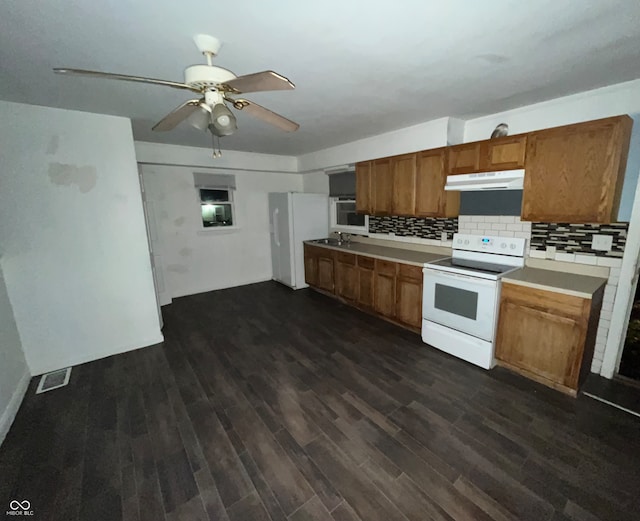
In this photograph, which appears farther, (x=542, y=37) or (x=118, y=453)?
(x=118, y=453)

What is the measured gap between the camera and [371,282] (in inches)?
148

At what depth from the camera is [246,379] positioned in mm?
2553

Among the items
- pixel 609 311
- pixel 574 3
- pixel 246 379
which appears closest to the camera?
pixel 574 3

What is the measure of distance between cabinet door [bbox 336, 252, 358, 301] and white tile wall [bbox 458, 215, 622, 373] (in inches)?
60.4

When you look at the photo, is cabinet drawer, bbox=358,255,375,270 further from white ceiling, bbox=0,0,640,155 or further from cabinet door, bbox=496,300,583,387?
white ceiling, bbox=0,0,640,155

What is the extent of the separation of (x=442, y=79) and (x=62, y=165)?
11.0 feet

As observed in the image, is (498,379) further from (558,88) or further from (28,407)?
(28,407)

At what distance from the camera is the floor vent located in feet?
8.14

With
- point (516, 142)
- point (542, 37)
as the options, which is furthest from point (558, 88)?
point (542, 37)

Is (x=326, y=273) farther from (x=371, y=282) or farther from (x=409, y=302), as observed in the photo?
(x=409, y=302)

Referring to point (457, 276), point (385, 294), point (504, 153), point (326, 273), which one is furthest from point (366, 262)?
point (504, 153)

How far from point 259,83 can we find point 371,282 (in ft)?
9.46

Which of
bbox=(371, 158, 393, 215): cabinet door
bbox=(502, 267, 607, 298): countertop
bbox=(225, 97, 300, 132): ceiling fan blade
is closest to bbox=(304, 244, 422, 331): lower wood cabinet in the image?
bbox=(371, 158, 393, 215): cabinet door

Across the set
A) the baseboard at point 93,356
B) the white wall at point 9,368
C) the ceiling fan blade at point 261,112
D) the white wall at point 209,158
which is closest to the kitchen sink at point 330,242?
the white wall at point 209,158
